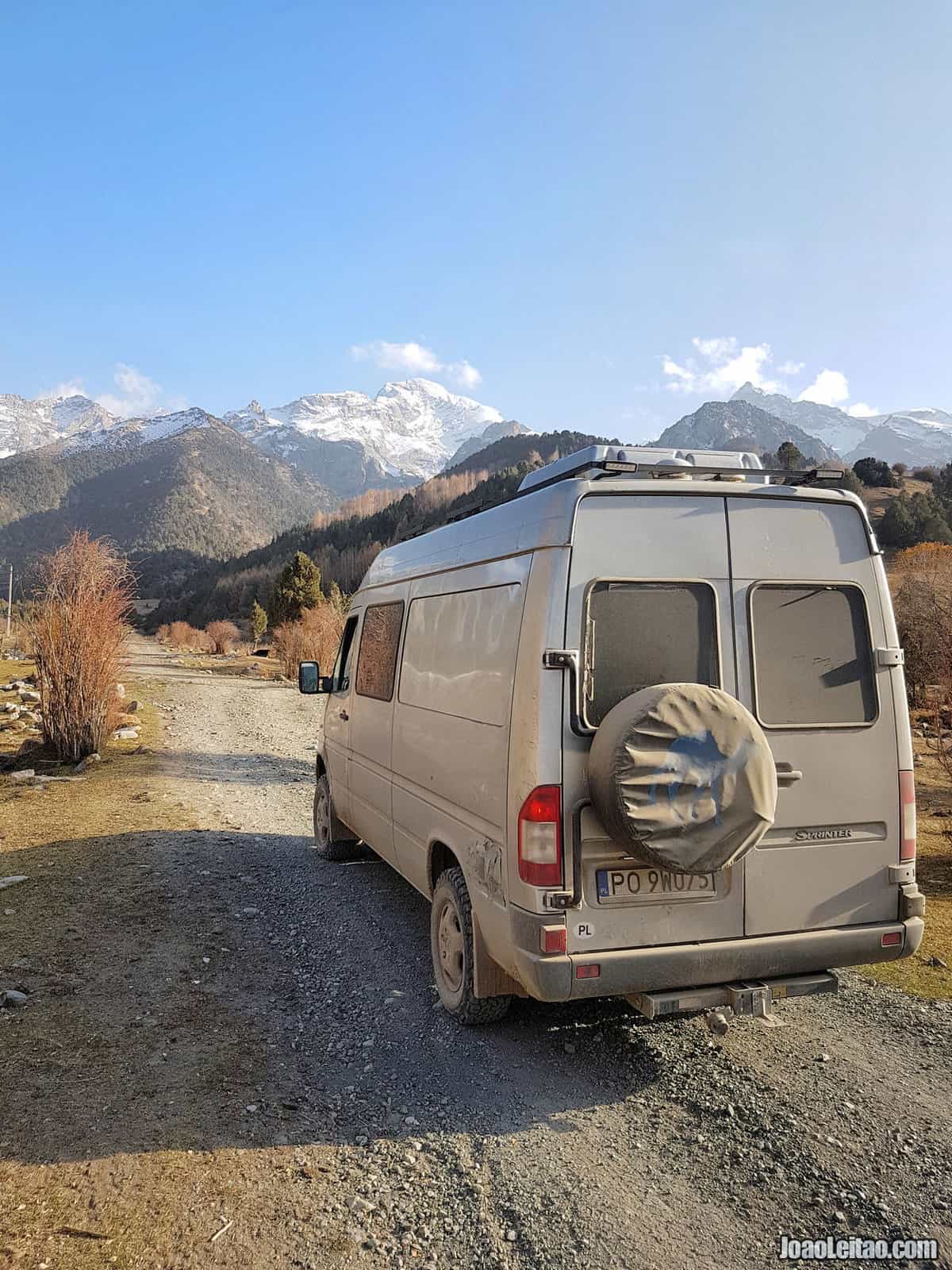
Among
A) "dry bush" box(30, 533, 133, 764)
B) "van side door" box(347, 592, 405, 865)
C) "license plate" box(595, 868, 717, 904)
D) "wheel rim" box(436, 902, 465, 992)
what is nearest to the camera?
"license plate" box(595, 868, 717, 904)

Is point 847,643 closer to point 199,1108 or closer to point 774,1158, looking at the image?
point 774,1158

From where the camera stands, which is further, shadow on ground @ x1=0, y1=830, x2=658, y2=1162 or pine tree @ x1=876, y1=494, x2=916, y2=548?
pine tree @ x1=876, y1=494, x2=916, y2=548

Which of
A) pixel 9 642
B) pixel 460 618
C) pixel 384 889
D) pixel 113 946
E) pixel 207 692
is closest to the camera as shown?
pixel 460 618

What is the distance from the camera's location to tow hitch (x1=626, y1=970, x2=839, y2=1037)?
3525mm

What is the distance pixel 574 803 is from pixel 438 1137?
1.50m

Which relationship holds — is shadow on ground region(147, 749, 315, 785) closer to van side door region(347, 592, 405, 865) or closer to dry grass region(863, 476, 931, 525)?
van side door region(347, 592, 405, 865)

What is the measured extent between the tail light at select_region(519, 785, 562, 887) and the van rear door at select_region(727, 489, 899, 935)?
91cm

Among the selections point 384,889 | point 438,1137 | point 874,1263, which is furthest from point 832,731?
point 384,889

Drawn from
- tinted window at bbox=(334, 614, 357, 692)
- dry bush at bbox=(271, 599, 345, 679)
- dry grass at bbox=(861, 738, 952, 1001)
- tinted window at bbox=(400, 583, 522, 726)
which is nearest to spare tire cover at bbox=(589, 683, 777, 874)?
tinted window at bbox=(400, 583, 522, 726)

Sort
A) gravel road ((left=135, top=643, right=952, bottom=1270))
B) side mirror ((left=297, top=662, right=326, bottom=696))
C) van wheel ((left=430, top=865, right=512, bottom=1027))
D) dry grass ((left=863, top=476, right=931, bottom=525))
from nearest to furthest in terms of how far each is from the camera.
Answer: gravel road ((left=135, top=643, right=952, bottom=1270)), van wheel ((left=430, top=865, right=512, bottom=1027)), side mirror ((left=297, top=662, right=326, bottom=696)), dry grass ((left=863, top=476, right=931, bottom=525))

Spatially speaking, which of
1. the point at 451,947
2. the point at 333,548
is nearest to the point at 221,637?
the point at 451,947

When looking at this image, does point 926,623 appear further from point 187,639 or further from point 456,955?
point 187,639

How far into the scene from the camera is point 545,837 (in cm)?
343

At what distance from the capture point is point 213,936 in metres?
5.77
